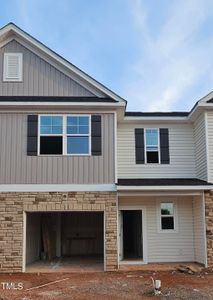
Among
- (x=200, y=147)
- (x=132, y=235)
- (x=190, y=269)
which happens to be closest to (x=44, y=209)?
(x=190, y=269)

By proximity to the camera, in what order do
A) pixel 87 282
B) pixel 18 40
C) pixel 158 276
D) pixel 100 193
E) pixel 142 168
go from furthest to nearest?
1. pixel 142 168
2. pixel 18 40
3. pixel 100 193
4. pixel 158 276
5. pixel 87 282

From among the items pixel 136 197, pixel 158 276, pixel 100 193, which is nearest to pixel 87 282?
pixel 158 276

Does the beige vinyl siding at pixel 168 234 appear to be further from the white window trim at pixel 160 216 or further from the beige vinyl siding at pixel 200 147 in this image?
the beige vinyl siding at pixel 200 147

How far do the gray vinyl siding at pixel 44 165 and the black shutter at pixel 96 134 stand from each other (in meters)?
0.18

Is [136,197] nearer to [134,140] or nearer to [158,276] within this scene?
[134,140]

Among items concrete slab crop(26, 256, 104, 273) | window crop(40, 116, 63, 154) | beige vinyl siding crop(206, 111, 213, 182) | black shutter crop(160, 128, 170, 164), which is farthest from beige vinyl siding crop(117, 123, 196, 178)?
concrete slab crop(26, 256, 104, 273)

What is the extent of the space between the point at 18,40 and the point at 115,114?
480cm

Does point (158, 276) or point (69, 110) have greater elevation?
point (69, 110)

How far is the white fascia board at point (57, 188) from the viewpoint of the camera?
1496 centimetres

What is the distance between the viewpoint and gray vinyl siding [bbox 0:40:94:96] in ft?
51.9

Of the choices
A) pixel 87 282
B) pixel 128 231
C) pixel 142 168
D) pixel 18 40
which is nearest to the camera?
pixel 87 282

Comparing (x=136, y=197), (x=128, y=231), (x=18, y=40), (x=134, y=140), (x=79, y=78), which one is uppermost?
(x=18, y=40)

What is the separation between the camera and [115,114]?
15656 mm

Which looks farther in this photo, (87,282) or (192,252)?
(192,252)
